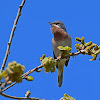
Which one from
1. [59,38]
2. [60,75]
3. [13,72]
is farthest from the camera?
[60,75]

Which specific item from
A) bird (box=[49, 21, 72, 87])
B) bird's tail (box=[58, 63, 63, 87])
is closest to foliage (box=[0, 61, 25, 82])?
bird (box=[49, 21, 72, 87])

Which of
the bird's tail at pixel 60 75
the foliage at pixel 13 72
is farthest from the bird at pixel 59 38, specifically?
the foliage at pixel 13 72

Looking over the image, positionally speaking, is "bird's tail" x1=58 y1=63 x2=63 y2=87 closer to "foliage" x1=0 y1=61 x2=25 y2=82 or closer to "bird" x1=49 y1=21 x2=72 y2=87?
"bird" x1=49 y1=21 x2=72 y2=87

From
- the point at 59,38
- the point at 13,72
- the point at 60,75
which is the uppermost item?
the point at 59,38

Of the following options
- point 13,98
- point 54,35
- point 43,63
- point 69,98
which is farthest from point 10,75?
point 54,35

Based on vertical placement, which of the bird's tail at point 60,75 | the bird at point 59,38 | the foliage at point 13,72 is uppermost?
the bird at point 59,38

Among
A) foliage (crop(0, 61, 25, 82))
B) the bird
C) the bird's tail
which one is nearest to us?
foliage (crop(0, 61, 25, 82))

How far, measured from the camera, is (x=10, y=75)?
169 cm

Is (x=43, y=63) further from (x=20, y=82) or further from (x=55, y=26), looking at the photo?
(x=55, y=26)

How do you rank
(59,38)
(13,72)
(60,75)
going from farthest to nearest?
(60,75), (59,38), (13,72)

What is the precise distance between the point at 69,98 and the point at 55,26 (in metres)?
5.40

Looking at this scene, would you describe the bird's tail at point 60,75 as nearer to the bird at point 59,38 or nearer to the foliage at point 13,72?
the bird at point 59,38

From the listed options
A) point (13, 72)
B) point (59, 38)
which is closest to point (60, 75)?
point (59, 38)

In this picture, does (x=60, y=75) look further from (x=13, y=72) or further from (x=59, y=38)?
(x=13, y=72)
